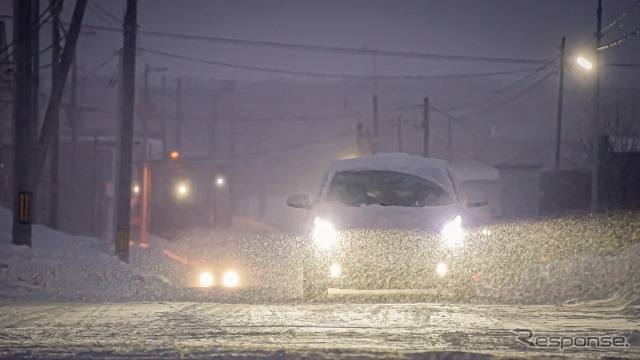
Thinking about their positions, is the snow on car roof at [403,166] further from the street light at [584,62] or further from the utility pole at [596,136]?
the utility pole at [596,136]

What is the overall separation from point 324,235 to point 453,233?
1.62 meters

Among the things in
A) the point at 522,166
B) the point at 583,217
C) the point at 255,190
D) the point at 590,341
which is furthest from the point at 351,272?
the point at 255,190

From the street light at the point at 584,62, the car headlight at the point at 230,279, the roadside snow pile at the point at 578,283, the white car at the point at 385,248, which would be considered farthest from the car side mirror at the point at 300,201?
the street light at the point at 584,62

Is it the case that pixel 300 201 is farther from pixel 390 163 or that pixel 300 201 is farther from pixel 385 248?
pixel 385 248

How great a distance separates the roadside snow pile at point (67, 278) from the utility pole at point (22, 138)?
0.49 metres

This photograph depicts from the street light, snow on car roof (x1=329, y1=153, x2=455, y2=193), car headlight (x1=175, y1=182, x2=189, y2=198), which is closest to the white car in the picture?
snow on car roof (x1=329, y1=153, x2=455, y2=193)

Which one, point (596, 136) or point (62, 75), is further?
point (596, 136)

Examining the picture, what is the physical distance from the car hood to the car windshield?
84 cm

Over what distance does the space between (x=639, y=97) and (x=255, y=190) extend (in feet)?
121

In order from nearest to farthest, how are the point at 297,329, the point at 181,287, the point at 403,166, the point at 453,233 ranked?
the point at 297,329
the point at 453,233
the point at 403,166
the point at 181,287

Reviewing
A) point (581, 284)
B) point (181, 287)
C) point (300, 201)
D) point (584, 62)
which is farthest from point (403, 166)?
point (584, 62)

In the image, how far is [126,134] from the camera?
2091 centimetres

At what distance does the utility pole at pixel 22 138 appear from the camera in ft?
57.2

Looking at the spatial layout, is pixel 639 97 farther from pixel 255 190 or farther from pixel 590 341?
pixel 590 341
